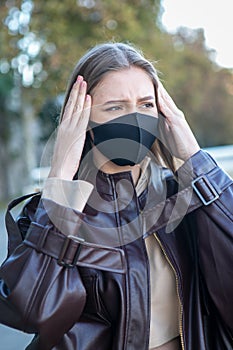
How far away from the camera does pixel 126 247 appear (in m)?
1.09

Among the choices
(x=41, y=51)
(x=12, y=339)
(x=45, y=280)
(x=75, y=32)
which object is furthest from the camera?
(x=75, y=32)

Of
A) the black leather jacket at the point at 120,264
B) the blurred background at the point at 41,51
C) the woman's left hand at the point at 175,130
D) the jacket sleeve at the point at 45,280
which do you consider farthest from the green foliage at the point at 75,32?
the jacket sleeve at the point at 45,280

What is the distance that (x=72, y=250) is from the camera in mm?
1006

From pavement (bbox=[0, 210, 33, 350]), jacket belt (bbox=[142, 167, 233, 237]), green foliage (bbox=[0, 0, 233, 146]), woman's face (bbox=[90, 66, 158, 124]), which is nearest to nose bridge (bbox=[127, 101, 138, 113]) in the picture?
woman's face (bbox=[90, 66, 158, 124])

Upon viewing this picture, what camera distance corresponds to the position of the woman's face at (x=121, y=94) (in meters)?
1.11

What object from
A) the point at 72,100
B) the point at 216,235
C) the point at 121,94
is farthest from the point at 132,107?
the point at 216,235

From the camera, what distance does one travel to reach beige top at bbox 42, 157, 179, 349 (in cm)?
107

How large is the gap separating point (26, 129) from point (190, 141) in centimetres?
873

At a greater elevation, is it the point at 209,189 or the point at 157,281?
the point at 209,189

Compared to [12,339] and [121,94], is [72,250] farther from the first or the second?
[12,339]

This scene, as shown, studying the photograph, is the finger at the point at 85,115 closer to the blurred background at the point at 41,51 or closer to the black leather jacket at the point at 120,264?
the black leather jacket at the point at 120,264

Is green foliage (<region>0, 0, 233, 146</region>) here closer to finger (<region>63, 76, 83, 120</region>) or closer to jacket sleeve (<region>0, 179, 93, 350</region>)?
finger (<region>63, 76, 83, 120</region>)

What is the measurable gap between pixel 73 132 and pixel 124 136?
0.14 metres

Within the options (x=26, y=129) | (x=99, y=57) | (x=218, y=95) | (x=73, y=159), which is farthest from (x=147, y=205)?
(x=218, y=95)
